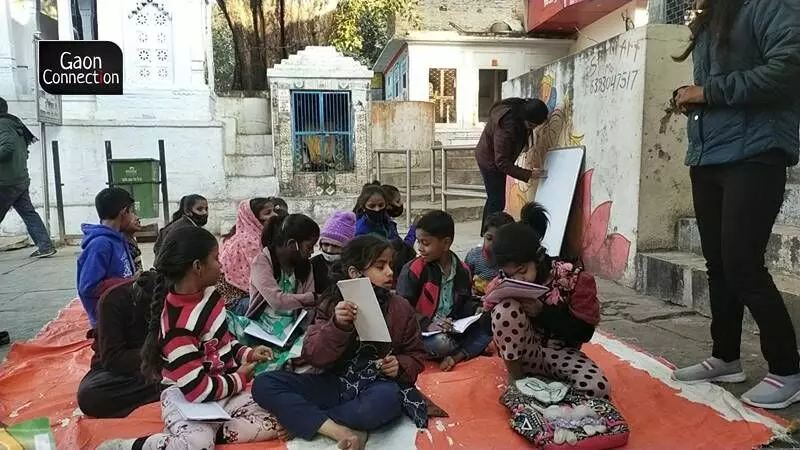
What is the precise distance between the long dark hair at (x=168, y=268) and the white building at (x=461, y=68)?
39.8 ft

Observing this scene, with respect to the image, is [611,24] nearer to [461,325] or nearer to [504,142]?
[504,142]

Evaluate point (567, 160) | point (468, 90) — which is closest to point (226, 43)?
point (468, 90)

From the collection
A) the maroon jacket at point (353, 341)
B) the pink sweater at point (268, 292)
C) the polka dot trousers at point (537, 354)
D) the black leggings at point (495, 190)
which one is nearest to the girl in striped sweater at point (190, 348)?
the maroon jacket at point (353, 341)

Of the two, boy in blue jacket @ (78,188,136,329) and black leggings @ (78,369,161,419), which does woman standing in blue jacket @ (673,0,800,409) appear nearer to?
black leggings @ (78,369,161,419)

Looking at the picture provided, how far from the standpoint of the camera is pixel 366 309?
6.93 ft

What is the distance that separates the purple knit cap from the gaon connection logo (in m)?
5.35

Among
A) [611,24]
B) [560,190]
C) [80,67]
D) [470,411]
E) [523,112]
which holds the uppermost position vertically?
[611,24]

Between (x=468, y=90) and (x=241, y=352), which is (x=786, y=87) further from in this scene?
(x=468, y=90)

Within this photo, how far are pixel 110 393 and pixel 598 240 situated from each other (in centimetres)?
361

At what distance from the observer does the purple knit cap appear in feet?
11.0

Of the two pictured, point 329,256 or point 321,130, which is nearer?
point 329,256

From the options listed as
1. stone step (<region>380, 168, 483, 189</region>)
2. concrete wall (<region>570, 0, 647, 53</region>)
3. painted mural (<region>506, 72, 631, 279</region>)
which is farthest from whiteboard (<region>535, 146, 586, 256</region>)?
concrete wall (<region>570, 0, 647, 53</region>)

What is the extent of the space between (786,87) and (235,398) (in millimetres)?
2288

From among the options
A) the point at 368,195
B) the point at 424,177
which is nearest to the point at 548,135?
the point at 368,195
